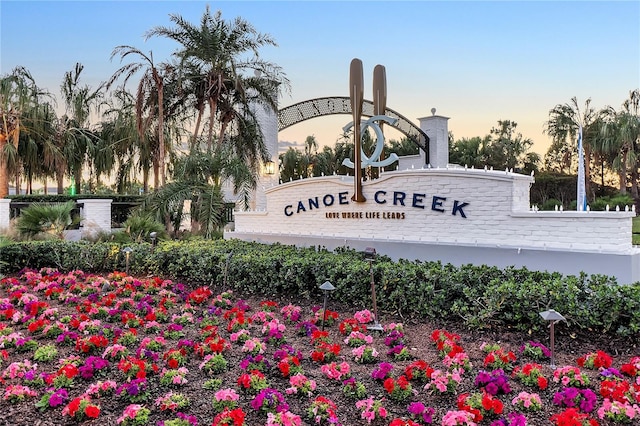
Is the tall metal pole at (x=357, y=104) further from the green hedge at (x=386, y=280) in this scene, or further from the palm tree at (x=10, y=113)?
the palm tree at (x=10, y=113)

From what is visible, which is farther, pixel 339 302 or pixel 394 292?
pixel 339 302

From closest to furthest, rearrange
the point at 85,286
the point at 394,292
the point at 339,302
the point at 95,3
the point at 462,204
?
the point at 394,292, the point at 339,302, the point at 85,286, the point at 462,204, the point at 95,3

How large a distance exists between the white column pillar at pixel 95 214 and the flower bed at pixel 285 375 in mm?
7913

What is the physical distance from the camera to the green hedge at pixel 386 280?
14.4 feet

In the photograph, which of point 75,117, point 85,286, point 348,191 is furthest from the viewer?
point 75,117

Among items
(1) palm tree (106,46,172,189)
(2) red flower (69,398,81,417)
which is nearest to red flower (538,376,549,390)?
(2) red flower (69,398,81,417)

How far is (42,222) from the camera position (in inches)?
418

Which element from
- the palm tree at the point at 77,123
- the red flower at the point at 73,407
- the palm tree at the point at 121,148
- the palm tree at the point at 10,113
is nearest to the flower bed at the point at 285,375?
the red flower at the point at 73,407

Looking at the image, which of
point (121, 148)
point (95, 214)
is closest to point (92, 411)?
point (95, 214)

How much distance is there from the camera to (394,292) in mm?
5410

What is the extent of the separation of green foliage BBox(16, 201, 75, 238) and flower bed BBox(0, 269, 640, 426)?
5912mm

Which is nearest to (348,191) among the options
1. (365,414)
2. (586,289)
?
(586,289)

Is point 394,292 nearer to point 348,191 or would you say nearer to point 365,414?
point 365,414

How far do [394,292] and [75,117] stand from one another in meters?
19.2
